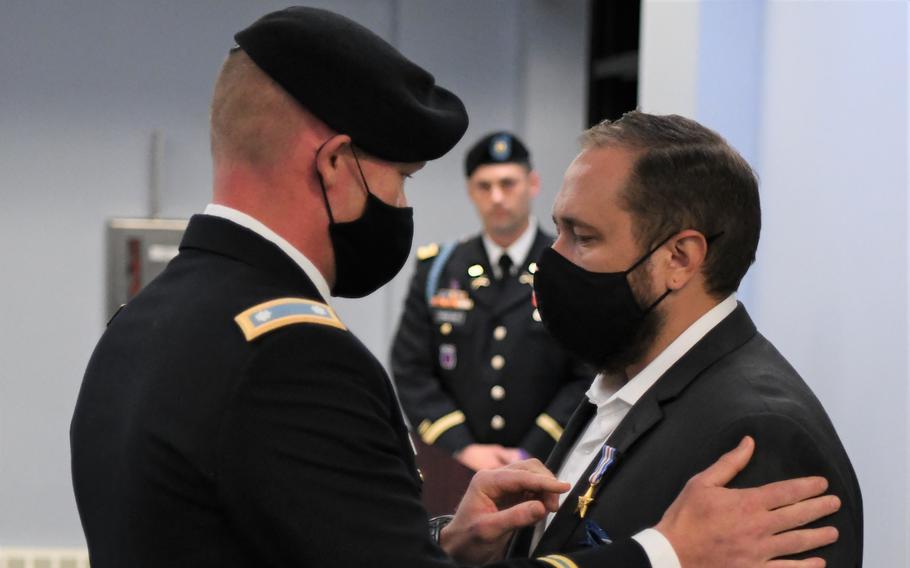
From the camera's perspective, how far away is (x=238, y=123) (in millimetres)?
1528

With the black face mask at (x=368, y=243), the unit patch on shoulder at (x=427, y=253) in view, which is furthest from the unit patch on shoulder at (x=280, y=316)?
Result: the unit patch on shoulder at (x=427, y=253)

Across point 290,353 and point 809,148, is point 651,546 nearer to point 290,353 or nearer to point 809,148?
point 290,353

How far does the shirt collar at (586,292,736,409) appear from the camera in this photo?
1.79 m

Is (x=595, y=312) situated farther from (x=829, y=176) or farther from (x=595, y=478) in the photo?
(x=829, y=176)

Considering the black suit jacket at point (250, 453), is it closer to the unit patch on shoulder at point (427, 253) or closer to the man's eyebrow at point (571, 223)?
the man's eyebrow at point (571, 223)

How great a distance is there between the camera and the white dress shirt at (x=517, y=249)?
4004 millimetres

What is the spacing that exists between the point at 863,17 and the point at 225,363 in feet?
5.22

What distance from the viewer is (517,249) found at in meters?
4.02

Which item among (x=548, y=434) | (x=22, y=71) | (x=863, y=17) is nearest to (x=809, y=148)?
(x=863, y=17)

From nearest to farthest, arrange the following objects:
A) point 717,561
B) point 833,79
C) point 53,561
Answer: point 717,561
point 833,79
point 53,561

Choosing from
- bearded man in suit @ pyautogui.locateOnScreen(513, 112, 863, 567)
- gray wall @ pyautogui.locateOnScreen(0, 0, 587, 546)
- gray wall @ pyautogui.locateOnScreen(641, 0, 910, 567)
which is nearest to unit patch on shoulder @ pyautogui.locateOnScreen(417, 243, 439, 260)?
gray wall @ pyautogui.locateOnScreen(0, 0, 587, 546)

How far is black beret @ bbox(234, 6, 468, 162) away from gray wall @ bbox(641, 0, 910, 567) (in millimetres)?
1055

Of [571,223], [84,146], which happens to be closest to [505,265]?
[84,146]

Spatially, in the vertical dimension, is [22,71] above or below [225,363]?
above
